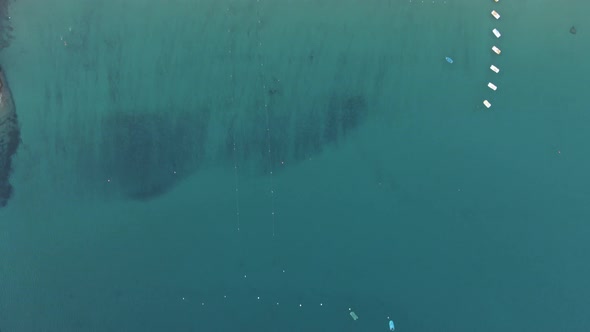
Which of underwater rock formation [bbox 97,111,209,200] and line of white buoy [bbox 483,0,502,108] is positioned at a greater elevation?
line of white buoy [bbox 483,0,502,108]

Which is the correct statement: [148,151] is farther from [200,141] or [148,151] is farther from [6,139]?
[6,139]

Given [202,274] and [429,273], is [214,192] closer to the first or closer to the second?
[202,274]

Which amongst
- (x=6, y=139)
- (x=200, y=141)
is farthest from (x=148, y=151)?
(x=6, y=139)

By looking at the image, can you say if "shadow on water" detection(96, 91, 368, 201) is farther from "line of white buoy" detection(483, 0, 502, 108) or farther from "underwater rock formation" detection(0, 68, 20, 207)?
"line of white buoy" detection(483, 0, 502, 108)

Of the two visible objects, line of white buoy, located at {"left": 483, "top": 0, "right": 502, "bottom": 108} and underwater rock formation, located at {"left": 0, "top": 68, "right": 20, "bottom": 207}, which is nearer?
underwater rock formation, located at {"left": 0, "top": 68, "right": 20, "bottom": 207}

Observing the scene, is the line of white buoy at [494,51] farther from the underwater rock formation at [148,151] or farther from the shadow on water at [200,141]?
the underwater rock formation at [148,151]

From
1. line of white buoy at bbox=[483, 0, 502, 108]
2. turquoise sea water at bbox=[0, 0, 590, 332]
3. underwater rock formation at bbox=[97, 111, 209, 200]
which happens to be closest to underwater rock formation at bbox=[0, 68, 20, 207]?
turquoise sea water at bbox=[0, 0, 590, 332]
